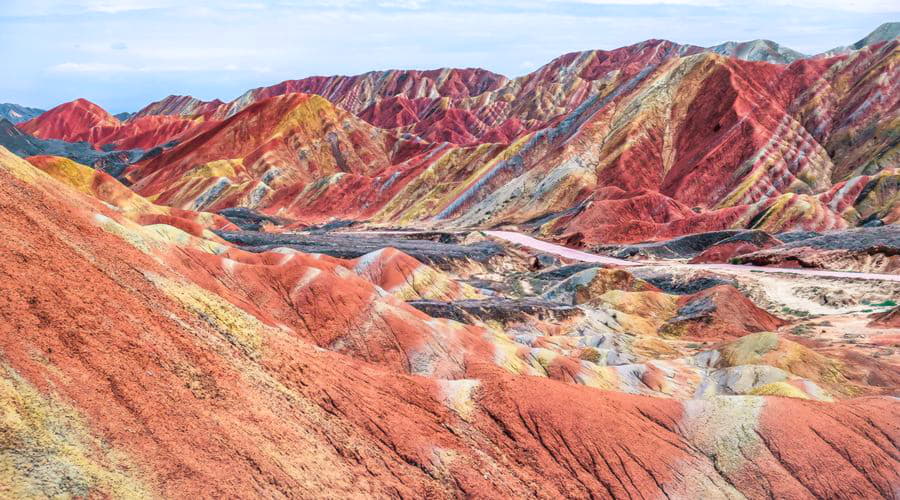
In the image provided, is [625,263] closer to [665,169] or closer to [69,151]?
[665,169]

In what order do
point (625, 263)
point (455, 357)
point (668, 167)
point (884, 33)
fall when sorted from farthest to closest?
point (884, 33), point (668, 167), point (625, 263), point (455, 357)

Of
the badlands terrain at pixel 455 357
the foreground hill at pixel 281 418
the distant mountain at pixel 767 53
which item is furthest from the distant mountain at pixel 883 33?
the foreground hill at pixel 281 418

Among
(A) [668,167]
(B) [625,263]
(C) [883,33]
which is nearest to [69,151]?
(A) [668,167]

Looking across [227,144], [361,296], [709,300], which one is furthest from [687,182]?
[227,144]

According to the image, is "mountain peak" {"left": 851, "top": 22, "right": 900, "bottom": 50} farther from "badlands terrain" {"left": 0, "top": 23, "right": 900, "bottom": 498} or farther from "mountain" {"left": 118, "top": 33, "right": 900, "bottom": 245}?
"badlands terrain" {"left": 0, "top": 23, "right": 900, "bottom": 498}

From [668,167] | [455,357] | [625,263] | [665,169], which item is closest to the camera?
[455,357]

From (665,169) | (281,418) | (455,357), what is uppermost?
(281,418)

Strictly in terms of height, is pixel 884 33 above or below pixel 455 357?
above

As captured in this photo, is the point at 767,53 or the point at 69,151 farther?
the point at 767,53

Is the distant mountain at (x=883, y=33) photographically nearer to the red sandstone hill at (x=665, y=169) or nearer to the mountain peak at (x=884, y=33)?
the mountain peak at (x=884, y=33)
